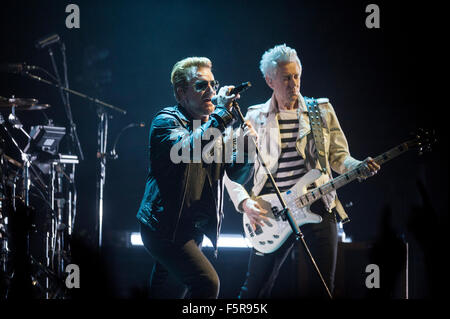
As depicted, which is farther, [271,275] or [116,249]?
[116,249]

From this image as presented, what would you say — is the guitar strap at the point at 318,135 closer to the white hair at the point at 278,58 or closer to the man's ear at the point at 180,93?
the white hair at the point at 278,58

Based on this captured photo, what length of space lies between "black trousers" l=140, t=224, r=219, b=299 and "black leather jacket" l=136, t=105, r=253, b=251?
0.06m

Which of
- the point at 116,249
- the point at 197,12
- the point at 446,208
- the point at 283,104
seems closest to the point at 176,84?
the point at 283,104

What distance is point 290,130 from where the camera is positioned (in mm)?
3180

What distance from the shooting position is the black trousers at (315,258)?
284cm

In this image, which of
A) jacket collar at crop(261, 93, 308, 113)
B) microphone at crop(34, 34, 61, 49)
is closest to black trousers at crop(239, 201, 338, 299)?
jacket collar at crop(261, 93, 308, 113)

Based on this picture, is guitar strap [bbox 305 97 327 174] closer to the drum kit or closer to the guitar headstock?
the guitar headstock

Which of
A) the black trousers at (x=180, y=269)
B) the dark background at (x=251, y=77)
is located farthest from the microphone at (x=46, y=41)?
the black trousers at (x=180, y=269)

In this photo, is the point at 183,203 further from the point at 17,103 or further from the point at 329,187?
the point at 17,103

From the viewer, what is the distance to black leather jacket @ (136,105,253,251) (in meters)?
2.43

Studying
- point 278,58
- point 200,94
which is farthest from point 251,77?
point 200,94

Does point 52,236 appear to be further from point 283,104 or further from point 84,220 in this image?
point 283,104

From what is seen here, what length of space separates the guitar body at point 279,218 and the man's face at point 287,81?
547 millimetres

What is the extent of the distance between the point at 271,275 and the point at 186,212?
790 mm
